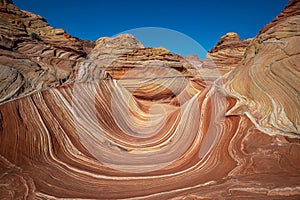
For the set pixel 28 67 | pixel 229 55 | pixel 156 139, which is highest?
pixel 229 55

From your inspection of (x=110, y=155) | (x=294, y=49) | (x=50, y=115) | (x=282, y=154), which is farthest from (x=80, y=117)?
(x=294, y=49)

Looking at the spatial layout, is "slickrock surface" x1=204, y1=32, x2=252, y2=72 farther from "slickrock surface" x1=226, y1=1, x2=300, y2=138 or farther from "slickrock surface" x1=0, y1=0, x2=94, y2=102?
"slickrock surface" x1=0, y1=0, x2=94, y2=102

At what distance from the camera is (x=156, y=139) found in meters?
3.61

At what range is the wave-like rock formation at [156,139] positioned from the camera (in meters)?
1.98

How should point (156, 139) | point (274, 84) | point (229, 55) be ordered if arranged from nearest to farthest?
point (274, 84), point (156, 139), point (229, 55)

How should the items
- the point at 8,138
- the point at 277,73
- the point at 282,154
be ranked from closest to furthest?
the point at 282,154 → the point at 8,138 → the point at 277,73

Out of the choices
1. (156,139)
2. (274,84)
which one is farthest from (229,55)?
(156,139)

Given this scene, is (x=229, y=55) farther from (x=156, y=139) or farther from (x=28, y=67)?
(x=28, y=67)

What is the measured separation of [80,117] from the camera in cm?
329

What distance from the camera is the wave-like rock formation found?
6.49 ft

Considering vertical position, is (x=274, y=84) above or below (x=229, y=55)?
below

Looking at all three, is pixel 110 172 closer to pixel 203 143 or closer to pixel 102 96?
pixel 203 143

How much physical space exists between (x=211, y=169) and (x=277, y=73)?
2319 millimetres

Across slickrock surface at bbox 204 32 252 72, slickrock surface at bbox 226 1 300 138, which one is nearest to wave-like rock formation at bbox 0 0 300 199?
slickrock surface at bbox 226 1 300 138
